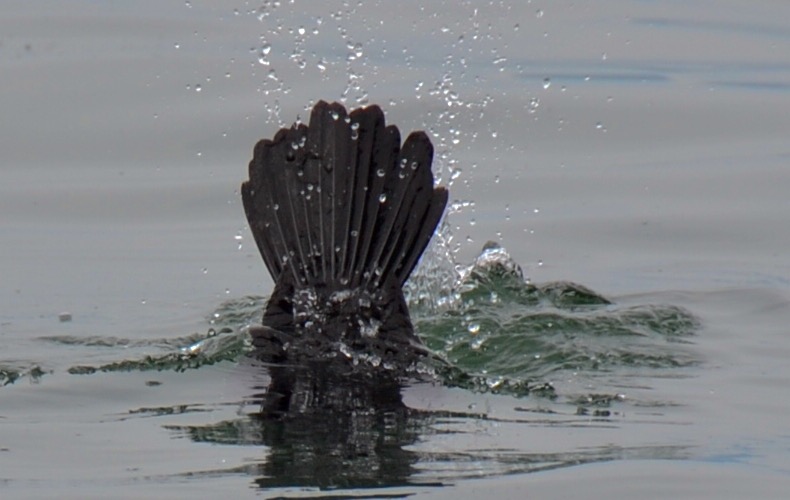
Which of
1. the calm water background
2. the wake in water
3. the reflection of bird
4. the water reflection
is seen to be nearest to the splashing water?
the wake in water

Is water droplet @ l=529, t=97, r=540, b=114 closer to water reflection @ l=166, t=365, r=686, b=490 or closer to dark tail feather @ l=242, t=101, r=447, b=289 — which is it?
dark tail feather @ l=242, t=101, r=447, b=289

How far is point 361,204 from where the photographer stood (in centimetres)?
704

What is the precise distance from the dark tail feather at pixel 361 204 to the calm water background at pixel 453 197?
22.7 inches

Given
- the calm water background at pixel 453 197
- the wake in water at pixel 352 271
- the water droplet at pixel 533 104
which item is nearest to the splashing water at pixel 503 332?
the wake in water at pixel 352 271

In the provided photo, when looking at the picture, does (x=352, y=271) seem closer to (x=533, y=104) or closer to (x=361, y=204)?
(x=361, y=204)

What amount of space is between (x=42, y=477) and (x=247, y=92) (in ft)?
24.9

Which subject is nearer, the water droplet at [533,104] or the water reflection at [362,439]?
the water reflection at [362,439]

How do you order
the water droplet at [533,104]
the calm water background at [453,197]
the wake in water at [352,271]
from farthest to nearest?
1. the water droplet at [533,104]
2. the wake in water at [352,271]
3. the calm water background at [453,197]

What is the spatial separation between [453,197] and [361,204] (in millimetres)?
3826

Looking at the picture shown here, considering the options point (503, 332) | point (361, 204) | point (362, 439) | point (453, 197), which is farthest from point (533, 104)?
point (362, 439)

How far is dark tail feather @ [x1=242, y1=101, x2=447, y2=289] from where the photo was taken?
7.04 meters

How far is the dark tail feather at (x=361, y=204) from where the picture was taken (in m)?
7.04

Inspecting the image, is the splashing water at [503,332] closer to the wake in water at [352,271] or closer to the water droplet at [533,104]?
the wake in water at [352,271]

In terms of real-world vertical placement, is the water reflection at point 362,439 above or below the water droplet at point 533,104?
below
